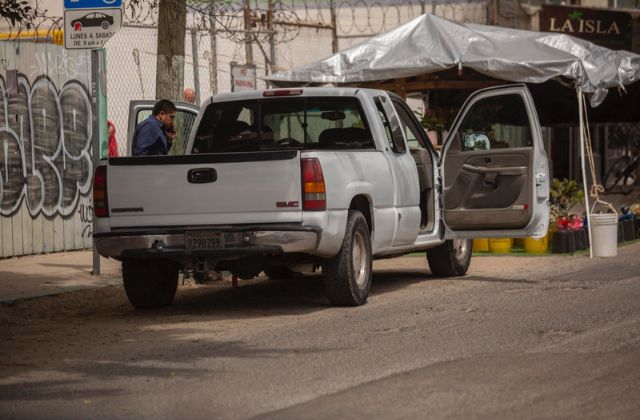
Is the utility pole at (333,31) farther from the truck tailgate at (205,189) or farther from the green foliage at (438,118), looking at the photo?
the truck tailgate at (205,189)

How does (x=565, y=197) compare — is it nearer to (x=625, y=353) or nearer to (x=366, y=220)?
(x=366, y=220)

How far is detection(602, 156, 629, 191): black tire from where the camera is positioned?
30984 millimetres

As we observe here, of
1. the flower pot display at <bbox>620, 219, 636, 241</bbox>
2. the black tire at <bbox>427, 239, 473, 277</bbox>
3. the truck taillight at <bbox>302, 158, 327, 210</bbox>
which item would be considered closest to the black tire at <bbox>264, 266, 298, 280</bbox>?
the black tire at <bbox>427, 239, 473, 277</bbox>

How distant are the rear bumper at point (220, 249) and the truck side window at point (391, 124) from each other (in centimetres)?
232

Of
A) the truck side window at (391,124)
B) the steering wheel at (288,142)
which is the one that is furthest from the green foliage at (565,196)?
the steering wheel at (288,142)

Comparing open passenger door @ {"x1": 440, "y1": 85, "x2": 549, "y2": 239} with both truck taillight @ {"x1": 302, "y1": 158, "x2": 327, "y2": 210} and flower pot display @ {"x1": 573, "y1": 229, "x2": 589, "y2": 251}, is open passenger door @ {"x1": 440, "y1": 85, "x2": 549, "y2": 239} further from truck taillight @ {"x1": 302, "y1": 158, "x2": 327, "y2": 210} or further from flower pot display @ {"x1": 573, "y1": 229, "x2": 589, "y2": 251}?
flower pot display @ {"x1": 573, "y1": 229, "x2": 589, "y2": 251}

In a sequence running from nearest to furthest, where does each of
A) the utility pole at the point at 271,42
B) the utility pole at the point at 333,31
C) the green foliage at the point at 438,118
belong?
the green foliage at the point at 438,118
the utility pole at the point at 271,42
the utility pole at the point at 333,31

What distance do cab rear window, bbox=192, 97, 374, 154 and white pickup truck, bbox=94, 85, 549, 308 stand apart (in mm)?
13

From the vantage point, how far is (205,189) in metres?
11.0

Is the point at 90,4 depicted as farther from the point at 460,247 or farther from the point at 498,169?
the point at 460,247

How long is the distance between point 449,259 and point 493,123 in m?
8.88

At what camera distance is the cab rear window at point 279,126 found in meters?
12.5

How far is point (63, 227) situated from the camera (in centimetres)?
1725

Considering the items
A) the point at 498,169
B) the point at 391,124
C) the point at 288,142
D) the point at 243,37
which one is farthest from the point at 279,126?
the point at 243,37
